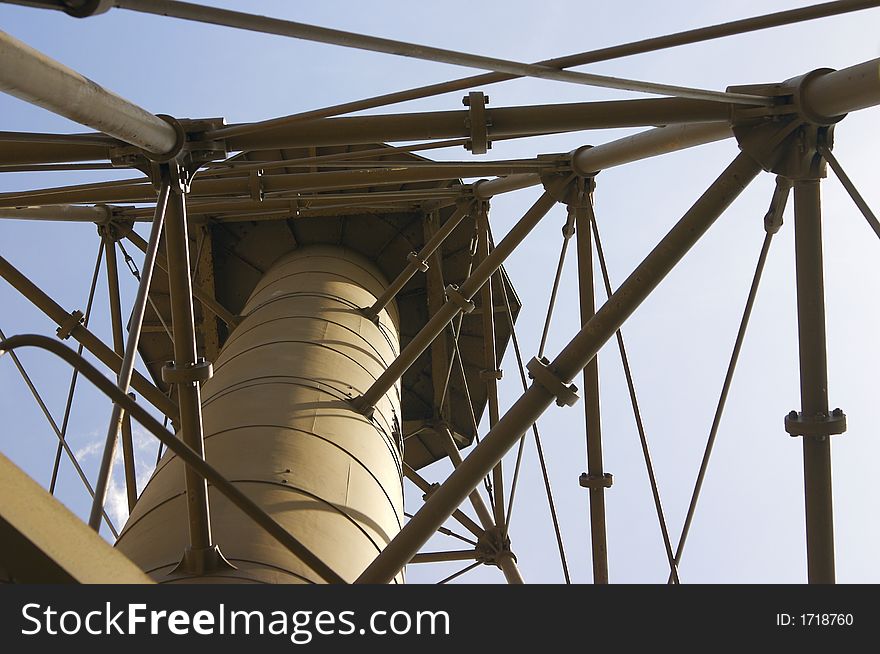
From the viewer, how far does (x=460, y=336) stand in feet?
51.1

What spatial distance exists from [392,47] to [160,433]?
7.59 ft

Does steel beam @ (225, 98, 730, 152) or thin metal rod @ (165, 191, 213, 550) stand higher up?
steel beam @ (225, 98, 730, 152)

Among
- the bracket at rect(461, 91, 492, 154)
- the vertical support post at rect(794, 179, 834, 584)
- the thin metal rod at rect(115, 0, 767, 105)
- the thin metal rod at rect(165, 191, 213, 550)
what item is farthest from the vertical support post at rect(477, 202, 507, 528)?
the thin metal rod at rect(115, 0, 767, 105)

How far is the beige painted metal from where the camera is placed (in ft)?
22.1

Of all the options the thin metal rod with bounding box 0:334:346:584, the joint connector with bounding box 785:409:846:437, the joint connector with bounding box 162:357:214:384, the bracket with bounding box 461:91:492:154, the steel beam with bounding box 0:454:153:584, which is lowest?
the steel beam with bounding box 0:454:153:584

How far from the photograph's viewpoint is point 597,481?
10164 millimetres

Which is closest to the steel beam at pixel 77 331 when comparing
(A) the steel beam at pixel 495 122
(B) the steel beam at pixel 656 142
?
(A) the steel beam at pixel 495 122

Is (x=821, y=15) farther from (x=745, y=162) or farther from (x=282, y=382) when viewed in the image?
(x=282, y=382)

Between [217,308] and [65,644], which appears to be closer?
[65,644]

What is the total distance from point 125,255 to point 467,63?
29.7ft

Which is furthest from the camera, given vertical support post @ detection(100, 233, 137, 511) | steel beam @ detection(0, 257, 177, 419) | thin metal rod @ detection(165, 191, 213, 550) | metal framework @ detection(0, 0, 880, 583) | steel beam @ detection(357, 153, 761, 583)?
vertical support post @ detection(100, 233, 137, 511)

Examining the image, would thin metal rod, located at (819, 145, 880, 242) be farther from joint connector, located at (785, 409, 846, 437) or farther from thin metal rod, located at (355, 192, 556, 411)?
thin metal rod, located at (355, 192, 556, 411)

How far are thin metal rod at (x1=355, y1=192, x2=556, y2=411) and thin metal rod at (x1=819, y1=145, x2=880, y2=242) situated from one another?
13.0 feet

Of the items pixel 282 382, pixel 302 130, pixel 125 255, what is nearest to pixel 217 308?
pixel 125 255
